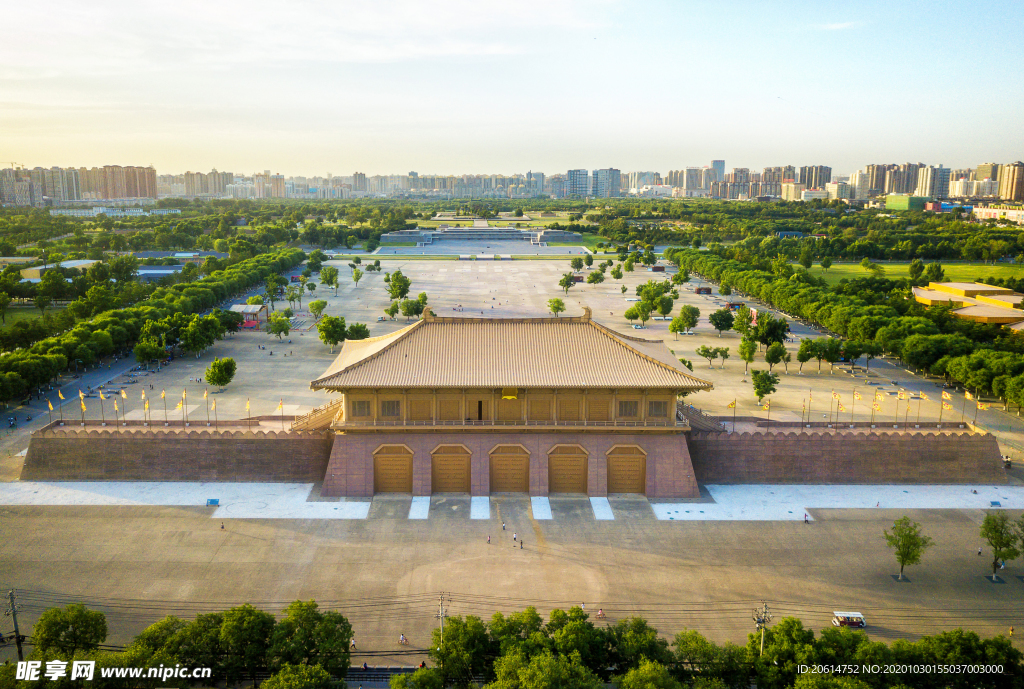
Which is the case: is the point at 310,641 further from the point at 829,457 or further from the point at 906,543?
the point at 829,457

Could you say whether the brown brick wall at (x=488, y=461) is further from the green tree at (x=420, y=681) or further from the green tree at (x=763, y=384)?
the green tree at (x=763, y=384)

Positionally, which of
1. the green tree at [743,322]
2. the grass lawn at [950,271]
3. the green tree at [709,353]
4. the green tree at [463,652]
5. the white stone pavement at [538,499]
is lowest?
the white stone pavement at [538,499]

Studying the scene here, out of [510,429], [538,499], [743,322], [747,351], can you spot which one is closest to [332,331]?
[510,429]

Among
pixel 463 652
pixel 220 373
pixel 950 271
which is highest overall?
pixel 950 271

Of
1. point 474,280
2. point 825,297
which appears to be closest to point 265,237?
point 474,280

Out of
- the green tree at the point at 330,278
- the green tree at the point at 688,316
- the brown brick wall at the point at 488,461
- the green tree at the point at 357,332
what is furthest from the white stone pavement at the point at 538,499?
the green tree at the point at 330,278

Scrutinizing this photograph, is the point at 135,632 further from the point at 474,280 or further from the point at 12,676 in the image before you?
the point at 474,280
